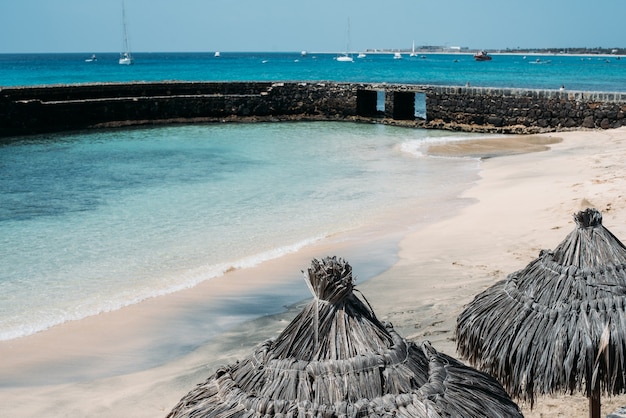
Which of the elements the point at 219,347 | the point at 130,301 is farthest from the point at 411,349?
the point at 130,301

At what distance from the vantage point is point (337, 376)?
247 cm

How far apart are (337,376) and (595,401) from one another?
266 cm

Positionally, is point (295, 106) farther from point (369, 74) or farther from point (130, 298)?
point (369, 74)

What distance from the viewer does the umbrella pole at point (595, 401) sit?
13.9 feet

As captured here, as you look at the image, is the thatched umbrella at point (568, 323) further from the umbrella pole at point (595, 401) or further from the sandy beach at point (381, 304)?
the sandy beach at point (381, 304)

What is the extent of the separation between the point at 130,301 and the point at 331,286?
660cm

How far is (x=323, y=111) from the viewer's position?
31.1m

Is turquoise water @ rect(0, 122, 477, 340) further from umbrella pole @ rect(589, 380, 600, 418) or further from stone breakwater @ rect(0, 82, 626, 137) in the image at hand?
umbrella pole @ rect(589, 380, 600, 418)

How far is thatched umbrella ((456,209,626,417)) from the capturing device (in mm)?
4160

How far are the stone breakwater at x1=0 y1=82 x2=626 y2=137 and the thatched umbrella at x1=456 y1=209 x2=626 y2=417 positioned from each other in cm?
2087

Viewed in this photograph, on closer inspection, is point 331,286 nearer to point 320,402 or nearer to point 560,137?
point 320,402

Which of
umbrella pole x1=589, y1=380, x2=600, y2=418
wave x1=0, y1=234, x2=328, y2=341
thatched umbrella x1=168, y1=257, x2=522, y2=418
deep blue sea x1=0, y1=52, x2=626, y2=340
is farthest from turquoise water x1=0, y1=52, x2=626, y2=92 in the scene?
thatched umbrella x1=168, y1=257, x2=522, y2=418

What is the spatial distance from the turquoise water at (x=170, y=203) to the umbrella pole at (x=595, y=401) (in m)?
5.66

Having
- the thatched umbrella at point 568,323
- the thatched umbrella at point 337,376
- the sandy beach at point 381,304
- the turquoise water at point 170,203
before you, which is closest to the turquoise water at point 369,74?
the turquoise water at point 170,203
